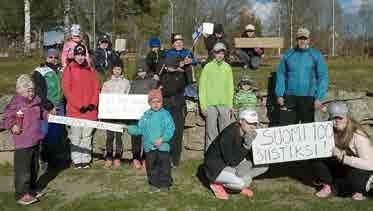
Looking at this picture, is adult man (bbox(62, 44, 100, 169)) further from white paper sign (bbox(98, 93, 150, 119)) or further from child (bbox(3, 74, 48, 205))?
child (bbox(3, 74, 48, 205))

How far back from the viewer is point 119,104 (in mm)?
7148

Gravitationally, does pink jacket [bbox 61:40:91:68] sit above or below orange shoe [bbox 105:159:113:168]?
above

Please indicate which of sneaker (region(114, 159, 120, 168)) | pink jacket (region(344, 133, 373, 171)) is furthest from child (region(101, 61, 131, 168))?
pink jacket (region(344, 133, 373, 171))

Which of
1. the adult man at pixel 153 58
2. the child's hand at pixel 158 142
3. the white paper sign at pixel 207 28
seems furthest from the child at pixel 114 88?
the white paper sign at pixel 207 28

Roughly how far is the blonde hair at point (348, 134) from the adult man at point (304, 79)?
896 millimetres

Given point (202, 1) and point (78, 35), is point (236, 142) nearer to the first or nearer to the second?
point (78, 35)

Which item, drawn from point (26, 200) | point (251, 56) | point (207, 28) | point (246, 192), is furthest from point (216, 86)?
point (251, 56)

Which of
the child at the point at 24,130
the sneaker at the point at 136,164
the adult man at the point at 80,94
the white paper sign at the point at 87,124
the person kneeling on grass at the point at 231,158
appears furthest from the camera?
the sneaker at the point at 136,164

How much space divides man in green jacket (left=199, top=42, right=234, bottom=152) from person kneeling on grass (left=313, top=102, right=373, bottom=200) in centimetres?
158

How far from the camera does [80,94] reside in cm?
679

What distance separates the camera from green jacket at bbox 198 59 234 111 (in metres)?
6.90

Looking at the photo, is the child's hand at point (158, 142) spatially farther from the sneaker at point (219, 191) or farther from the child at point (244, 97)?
the child at point (244, 97)

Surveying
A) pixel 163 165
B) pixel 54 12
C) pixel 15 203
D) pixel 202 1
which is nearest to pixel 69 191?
pixel 15 203

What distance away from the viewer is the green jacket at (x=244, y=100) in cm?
728
